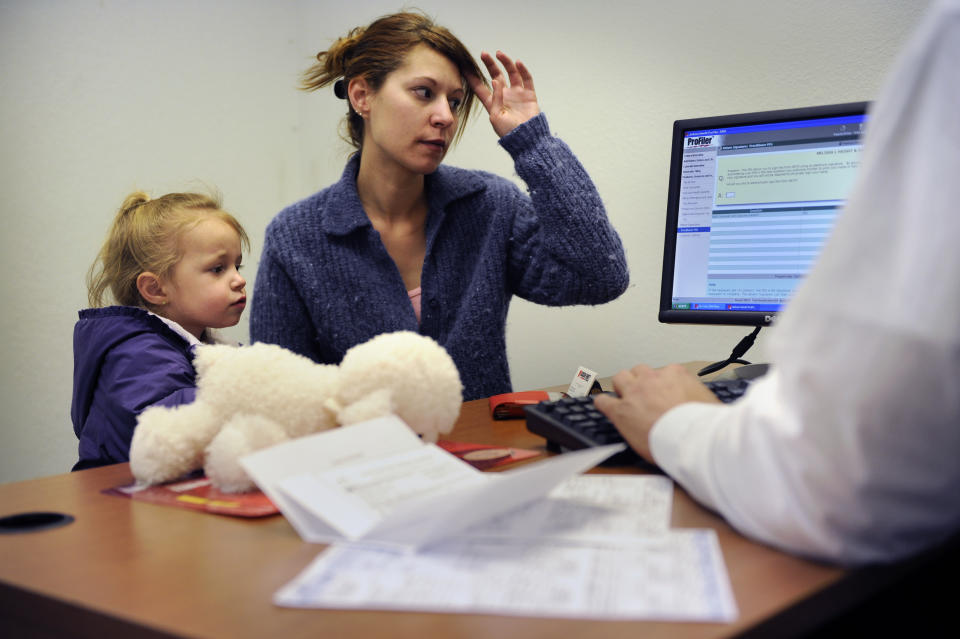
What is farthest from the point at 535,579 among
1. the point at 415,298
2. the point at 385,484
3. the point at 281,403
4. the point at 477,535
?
the point at 415,298

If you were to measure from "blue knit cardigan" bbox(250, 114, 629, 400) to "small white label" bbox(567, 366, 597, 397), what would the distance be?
274 millimetres

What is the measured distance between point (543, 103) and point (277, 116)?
0.96 meters

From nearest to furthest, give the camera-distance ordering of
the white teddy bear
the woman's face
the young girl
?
the white teddy bear
the young girl
the woman's face

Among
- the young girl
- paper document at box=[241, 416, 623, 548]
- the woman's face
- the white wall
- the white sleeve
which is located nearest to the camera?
the white sleeve

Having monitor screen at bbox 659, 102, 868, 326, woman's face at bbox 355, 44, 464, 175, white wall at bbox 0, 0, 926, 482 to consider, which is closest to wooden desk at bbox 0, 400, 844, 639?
monitor screen at bbox 659, 102, 868, 326

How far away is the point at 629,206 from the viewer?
70.9 inches

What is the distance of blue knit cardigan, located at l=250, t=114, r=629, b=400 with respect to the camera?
1.32 m

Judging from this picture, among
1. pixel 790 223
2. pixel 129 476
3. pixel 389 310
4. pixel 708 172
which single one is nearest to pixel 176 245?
pixel 389 310

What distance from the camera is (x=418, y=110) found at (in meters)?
1.43

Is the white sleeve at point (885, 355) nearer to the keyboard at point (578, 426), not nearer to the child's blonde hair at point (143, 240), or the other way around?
the keyboard at point (578, 426)

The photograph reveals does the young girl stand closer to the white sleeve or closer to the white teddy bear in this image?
the white teddy bear

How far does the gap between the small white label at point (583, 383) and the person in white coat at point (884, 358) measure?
0.62 meters

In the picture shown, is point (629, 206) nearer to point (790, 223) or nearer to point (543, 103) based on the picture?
point (543, 103)

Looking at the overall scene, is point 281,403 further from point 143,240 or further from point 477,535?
point 143,240
